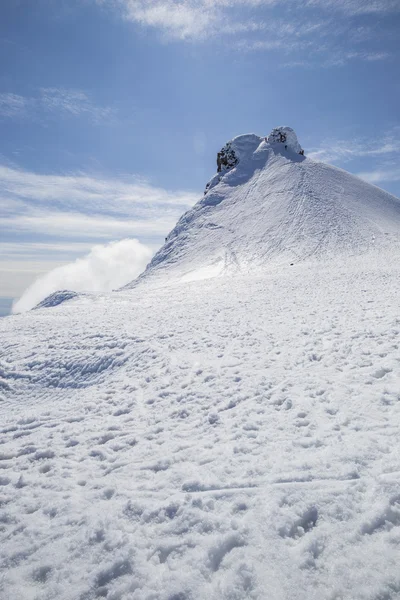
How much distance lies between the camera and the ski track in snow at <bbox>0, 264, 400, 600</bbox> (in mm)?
3994

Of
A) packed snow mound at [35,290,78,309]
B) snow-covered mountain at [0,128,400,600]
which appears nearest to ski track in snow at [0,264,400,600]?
snow-covered mountain at [0,128,400,600]

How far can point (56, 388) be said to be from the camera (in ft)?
37.3

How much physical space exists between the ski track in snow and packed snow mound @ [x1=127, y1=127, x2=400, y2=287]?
114ft

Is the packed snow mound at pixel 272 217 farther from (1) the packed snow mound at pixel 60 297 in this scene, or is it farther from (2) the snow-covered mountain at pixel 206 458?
(2) the snow-covered mountain at pixel 206 458

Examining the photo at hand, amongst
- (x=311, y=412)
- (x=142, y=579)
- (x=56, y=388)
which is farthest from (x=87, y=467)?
(x=56, y=388)

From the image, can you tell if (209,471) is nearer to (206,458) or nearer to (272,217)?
(206,458)

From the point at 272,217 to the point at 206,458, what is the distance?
2473 inches

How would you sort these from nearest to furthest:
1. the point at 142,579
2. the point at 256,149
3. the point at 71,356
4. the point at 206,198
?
1. the point at 142,579
2. the point at 71,356
3. the point at 206,198
4. the point at 256,149

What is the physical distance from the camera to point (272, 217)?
64.1 meters

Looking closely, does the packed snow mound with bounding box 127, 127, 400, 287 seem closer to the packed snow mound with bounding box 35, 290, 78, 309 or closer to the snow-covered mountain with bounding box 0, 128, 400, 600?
the packed snow mound with bounding box 35, 290, 78, 309

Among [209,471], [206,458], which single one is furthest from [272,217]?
[209,471]

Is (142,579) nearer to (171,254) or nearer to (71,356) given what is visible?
(71,356)

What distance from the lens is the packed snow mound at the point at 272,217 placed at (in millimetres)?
49000

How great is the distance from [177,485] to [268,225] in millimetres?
59947
